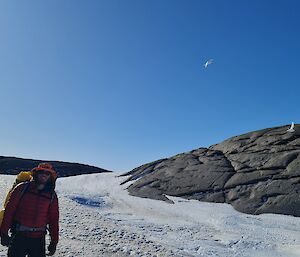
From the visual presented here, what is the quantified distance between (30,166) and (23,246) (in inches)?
1688

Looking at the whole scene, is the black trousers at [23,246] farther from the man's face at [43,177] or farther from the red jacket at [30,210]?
the man's face at [43,177]

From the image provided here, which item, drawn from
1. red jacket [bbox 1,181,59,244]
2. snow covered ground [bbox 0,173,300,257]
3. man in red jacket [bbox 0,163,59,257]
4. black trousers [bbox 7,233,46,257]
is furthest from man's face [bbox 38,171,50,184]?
snow covered ground [bbox 0,173,300,257]

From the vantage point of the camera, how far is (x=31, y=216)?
7215 mm

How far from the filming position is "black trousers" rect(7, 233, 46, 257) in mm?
7207

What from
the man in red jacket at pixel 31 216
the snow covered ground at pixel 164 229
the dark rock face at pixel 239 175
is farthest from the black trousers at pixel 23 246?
the dark rock face at pixel 239 175

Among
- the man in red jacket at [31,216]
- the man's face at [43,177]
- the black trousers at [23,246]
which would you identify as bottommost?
the black trousers at [23,246]

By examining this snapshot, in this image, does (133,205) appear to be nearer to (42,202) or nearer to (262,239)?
(262,239)

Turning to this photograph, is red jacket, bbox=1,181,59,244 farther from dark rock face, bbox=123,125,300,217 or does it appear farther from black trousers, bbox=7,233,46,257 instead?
dark rock face, bbox=123,125,300,217

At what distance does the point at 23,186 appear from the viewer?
7254 mm

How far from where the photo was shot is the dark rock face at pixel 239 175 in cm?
2522

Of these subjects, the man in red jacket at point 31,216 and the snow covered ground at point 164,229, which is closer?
the man in red jacket at point 31,216

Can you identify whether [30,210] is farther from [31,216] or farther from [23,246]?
[23,246]

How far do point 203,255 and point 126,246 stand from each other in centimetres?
315

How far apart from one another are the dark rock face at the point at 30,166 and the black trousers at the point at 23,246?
40.7m
